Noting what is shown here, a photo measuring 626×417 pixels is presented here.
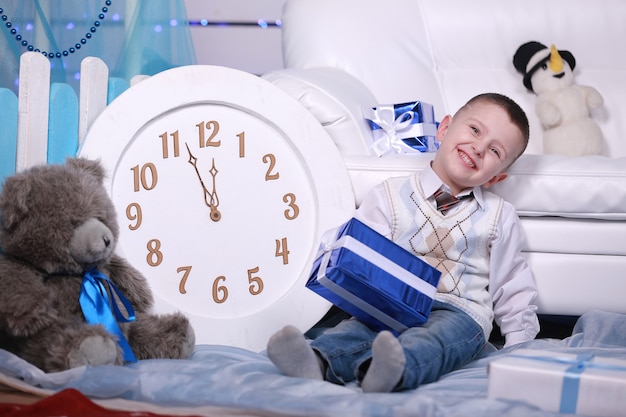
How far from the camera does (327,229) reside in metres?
1.51

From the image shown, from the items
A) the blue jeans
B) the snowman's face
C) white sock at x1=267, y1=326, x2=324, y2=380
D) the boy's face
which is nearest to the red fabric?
white sock at x1=267, y1=326, x2=324, y2=380

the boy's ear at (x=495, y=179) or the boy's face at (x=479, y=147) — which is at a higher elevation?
the boy's face at (x=479, y=147)

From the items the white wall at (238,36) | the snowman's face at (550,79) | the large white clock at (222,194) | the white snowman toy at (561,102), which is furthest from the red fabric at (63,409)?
the white wall at (238,36)

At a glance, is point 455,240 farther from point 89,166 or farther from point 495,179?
point 89,166

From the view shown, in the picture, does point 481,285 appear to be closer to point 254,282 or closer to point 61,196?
point 254,282

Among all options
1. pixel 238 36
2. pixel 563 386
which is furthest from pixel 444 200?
pixel 238 36

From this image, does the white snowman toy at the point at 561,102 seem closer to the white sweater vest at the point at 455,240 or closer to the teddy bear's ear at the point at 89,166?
the white sweater vest at the point at 455,240

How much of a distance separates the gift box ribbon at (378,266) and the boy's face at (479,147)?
0.95 ft

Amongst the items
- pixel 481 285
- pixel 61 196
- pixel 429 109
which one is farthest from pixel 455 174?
pixel 61 196

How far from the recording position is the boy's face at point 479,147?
146 cm

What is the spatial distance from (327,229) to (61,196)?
55 centimetres

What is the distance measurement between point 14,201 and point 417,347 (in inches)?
26.2

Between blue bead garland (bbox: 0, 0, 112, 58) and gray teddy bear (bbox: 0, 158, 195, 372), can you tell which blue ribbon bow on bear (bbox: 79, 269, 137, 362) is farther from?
blue bead garland (bbox: 0, 0, 112, 58)

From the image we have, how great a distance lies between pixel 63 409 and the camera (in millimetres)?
884
